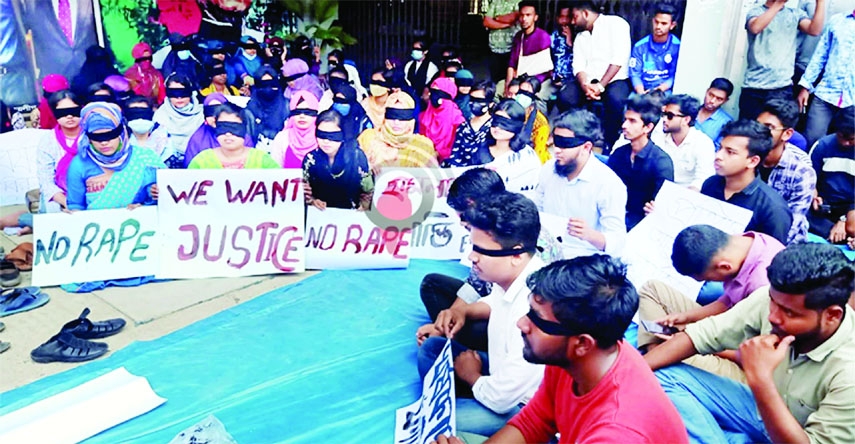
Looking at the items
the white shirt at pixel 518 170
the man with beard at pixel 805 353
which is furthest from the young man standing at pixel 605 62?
the man with beard at pixel 805 353

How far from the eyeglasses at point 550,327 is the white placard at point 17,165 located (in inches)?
190

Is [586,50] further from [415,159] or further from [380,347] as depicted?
[380,347]

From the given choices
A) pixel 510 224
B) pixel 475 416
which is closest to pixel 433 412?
pixel 475 416

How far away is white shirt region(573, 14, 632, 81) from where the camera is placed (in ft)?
21.3

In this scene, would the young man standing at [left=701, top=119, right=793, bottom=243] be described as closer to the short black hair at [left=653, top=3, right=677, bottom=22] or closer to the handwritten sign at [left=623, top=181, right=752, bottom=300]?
the handwritten sign at [left=623, top=181, right=752, bottom=300]

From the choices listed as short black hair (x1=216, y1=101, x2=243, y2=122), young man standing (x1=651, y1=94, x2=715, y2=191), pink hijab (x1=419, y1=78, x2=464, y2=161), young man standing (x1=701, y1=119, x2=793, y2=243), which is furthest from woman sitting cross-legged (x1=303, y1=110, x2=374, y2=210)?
young man standing (x1=701, y1=119, x2=793, y2=243)

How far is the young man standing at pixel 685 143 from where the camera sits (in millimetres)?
4707

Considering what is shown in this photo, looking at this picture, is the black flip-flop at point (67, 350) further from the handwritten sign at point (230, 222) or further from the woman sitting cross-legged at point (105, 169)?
the woman sitting cross-legged at point (105, 169)

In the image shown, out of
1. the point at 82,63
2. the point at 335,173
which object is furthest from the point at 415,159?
A: the point at 82,63

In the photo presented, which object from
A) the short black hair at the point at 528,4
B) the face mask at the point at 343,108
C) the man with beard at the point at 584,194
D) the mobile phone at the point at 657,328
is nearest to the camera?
the mobile phone at the point at 657,328

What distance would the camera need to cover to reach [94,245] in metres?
4.38

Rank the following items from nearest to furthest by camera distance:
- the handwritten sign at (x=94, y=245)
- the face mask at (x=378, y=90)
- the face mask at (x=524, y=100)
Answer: the handwritten sign at (x=94, y=245), the face mask at (x=524, y=100), the face mask at (x=378, y=90)

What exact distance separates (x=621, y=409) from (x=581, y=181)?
2345 mm

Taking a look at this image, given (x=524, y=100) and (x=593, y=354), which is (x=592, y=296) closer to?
(x=593, y=354)
